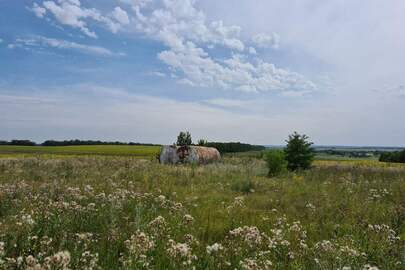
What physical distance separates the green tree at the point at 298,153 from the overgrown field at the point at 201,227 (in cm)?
951

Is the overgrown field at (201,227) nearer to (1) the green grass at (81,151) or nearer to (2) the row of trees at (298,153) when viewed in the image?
(2) the row of trees at (298,153)

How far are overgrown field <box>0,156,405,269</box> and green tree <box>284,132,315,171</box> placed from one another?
31.2 ft

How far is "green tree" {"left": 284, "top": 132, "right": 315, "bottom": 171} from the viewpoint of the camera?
2380 cm

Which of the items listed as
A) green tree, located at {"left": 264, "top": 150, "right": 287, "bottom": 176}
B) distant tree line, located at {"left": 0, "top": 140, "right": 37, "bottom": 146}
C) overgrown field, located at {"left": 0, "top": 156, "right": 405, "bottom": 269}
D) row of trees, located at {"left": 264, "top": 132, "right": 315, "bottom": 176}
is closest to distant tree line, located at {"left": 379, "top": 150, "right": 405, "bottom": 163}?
row of trees, located at {"left": 264, "top": 132, "right": 315, "bottom": 176}

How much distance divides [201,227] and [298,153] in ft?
59.1

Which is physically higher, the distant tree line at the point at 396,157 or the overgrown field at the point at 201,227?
the distant tree line at the point at 396,157

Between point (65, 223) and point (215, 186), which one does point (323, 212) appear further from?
point (65, 223)

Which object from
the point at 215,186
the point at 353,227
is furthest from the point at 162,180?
the point at 353,227

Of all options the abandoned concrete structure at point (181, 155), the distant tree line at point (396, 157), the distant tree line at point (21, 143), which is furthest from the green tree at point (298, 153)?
the distant tree line at point (21, 143)

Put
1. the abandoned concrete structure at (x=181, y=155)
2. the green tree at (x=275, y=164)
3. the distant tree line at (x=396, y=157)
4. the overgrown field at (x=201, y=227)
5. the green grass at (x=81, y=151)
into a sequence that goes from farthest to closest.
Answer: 1. the green grass at (x=81, y=151)
2. the distant tree line at (x=396, y=157)
3. the abandoned concrete structure at (x=181, y=155)
4. the green tree at (x=275, y=164)
5. the overgrown field at (x=201, y=227)

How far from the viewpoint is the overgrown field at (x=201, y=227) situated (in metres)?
4.05

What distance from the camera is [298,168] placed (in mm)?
23625

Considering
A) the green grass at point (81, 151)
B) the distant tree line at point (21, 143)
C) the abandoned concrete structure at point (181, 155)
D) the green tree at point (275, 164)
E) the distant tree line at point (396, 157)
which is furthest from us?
the distant tree line at point (21, 143)

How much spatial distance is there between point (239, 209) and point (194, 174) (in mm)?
8082
